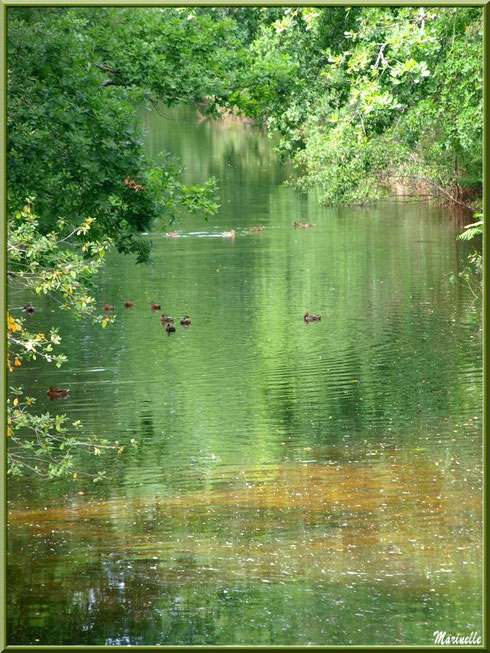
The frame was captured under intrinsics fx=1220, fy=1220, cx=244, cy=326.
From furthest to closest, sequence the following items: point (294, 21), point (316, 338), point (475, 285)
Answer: point (475, 285), point (316, 338), point (294, 21)

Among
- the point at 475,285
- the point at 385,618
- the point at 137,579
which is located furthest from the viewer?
the point at 475,285

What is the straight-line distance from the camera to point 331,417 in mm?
17188

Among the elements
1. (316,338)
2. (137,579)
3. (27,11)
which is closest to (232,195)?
(316,338)

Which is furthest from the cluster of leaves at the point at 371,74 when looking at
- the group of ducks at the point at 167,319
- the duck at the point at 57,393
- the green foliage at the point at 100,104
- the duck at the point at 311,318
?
the duck at the point at 57,393

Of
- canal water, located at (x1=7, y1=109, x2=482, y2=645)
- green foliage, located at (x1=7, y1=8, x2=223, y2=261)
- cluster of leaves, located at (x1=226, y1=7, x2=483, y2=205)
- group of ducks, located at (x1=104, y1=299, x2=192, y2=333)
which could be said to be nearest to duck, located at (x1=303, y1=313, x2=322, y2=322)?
canal water, located at (x1=7, y1=109, x2=482, y2=645)

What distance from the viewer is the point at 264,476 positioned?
46.4 ft

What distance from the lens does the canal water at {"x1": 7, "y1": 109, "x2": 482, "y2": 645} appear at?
404 inches

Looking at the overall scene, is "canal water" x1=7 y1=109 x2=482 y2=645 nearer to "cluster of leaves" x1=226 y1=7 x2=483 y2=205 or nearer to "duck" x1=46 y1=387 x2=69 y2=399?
"duck" x1=46 y1=387 x2=69 y2=399

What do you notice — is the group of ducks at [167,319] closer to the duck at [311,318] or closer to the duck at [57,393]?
the duck at [311,318]

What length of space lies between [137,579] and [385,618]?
7.81 feet

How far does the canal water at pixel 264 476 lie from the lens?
10273 millimetres

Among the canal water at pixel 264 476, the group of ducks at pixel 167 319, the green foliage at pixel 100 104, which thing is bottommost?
the canal water at pixel 264 476

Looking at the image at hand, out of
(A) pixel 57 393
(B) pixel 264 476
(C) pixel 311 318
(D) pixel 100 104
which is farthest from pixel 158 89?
(B) pixel 264 476

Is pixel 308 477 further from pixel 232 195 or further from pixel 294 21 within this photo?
pixel 232 195
